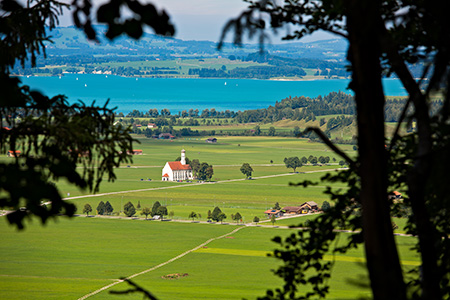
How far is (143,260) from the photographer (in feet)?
187

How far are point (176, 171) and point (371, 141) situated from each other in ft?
375

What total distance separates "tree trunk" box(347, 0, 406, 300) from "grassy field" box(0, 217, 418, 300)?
102 feet

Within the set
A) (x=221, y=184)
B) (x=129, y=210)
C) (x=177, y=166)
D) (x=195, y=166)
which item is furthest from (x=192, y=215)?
(x=195, y=166)

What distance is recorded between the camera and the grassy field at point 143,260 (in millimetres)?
44219

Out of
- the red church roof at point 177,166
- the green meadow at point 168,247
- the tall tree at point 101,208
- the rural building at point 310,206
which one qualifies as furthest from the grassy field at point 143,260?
the red church roof at point 177,166

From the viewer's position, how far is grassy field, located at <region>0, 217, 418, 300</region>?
4422 cm

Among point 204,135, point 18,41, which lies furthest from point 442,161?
point 204,135

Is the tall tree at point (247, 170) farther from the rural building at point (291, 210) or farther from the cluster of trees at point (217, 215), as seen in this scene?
the cluster of trees at point (217, 215)

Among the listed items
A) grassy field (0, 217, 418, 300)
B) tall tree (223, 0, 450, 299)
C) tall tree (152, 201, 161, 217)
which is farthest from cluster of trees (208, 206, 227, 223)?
tall tree (223, 0, 450, 299)

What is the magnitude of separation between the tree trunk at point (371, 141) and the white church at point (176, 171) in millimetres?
110213

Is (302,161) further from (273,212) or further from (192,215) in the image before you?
(192,215)

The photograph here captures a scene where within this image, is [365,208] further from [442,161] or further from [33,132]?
[33,132]

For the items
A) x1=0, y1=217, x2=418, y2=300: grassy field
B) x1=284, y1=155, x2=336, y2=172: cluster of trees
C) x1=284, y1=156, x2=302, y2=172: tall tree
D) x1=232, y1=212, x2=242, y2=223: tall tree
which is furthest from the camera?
x1=284, y1=155, x2=336, y2=172: cluster of trees

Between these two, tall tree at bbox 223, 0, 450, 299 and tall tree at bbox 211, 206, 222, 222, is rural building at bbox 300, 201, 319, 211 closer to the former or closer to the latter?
tall tree at bbox 211, 206, 222, 222
